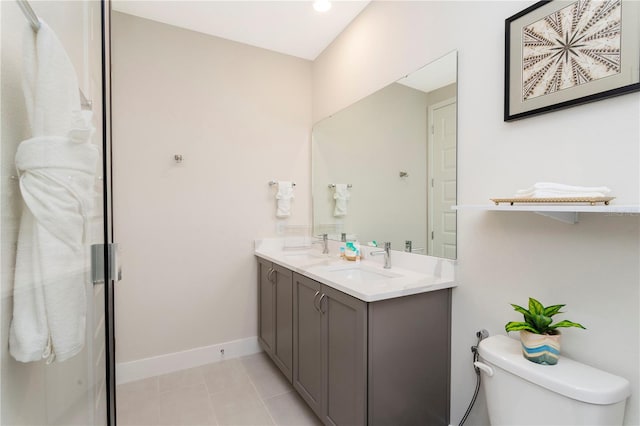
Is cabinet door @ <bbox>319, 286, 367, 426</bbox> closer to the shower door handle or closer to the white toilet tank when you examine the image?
the white toilet tank

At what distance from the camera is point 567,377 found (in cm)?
96

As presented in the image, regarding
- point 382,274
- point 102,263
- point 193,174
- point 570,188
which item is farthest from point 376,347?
point 193,174

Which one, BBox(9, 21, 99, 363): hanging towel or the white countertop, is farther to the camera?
the white countertop

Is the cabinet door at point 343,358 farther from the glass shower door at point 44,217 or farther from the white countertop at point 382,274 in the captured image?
the glass shower door at point 44,217

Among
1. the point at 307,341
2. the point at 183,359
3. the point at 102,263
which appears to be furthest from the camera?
the point at 183,359

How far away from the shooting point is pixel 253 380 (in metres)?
2.24

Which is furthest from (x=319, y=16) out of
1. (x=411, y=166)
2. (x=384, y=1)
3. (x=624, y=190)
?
(x=624, y=190)

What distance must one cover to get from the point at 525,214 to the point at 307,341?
4.43 feet

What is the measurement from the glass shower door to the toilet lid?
1320 mm

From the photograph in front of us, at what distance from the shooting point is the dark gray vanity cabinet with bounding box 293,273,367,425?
4.50 ft

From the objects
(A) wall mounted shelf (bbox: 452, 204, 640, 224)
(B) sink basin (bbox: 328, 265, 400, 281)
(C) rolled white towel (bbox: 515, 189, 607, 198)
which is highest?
(C) rolled white towel (bbox: 515, 189, 607, 198)

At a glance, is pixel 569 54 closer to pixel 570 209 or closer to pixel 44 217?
pixel 570 209

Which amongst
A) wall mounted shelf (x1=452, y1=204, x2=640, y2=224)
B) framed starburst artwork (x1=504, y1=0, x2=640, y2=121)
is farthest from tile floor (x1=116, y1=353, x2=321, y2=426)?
Result: framed starburst artwork (x1=504, y1=0, x2=640, y2=121)

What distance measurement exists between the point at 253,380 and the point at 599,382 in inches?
80.2
